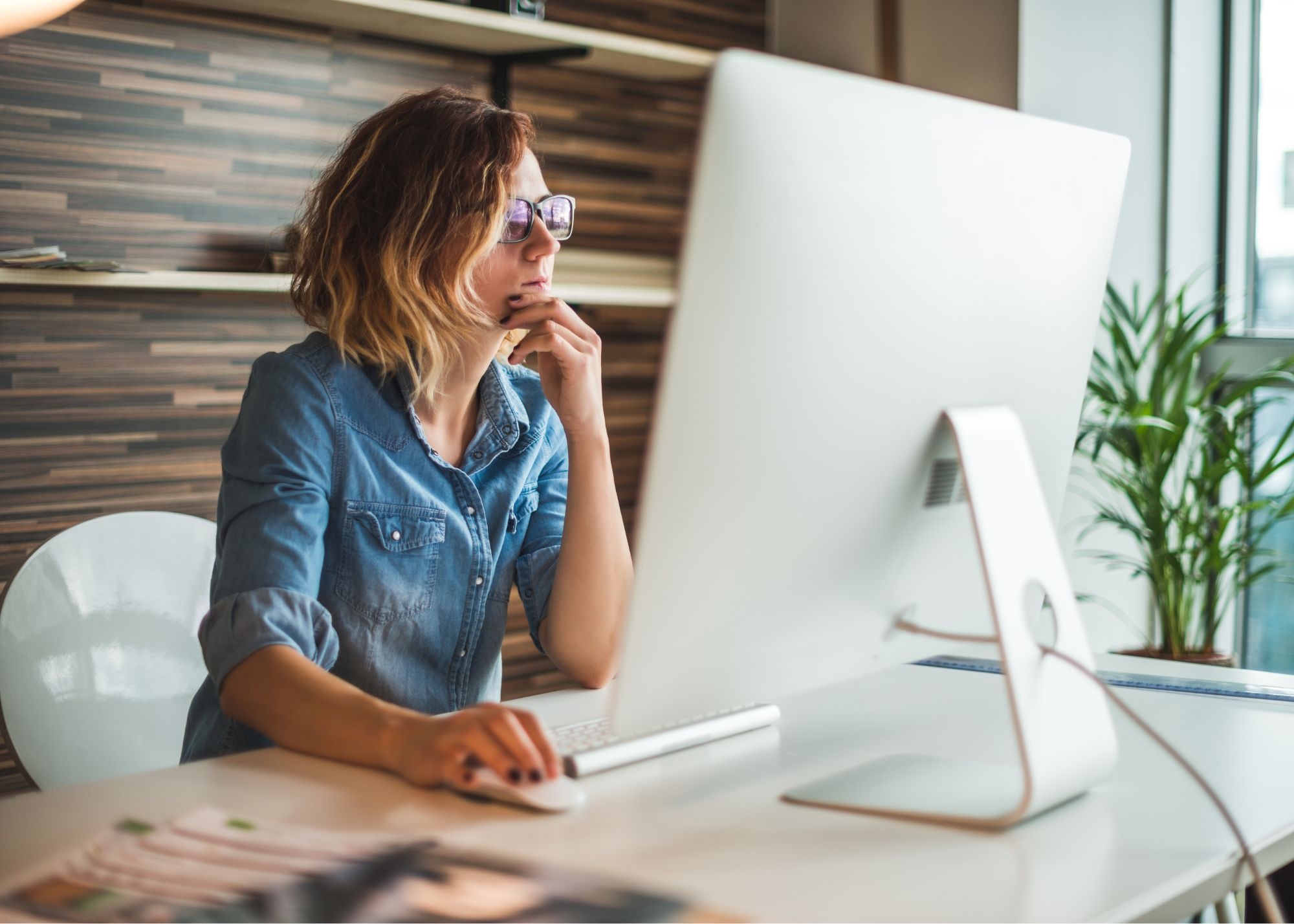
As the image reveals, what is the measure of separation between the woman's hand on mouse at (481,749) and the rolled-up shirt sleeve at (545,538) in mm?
460

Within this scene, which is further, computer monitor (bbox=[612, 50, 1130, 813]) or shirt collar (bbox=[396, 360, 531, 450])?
shirt collar (bbox=[396, 360, 531, 450])

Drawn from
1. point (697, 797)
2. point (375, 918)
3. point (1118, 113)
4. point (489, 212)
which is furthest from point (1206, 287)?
point (375, 918)

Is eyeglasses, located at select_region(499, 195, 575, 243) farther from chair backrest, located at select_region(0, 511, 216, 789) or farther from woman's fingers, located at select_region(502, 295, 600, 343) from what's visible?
chair backrest, located at select_region(0, 511, 216, 789)

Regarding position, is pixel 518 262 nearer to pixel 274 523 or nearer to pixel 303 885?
pixel 274 523

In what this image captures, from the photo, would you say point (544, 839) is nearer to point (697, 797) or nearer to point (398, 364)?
point (697, 797)

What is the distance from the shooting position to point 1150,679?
1.48 metres

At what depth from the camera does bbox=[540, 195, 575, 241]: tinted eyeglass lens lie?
1495 mm

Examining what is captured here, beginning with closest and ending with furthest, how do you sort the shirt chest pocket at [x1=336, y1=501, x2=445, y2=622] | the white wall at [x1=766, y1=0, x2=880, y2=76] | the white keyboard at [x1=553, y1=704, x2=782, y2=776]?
the white keyboard at [x1=553, y1=704, x2=782, y2=776] → the shirt chest pocket at [x1=336, y1=501, x2=445, y2=622] → the white wall at [x1=766, y1=0, x2=880, y2=76]

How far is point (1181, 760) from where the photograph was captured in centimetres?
94

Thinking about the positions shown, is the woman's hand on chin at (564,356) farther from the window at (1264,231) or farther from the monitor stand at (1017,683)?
the window at (1264,231)

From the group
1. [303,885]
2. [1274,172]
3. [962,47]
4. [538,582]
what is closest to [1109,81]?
[962,47]

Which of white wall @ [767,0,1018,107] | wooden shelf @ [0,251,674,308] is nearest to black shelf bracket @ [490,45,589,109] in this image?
wooden shelf @ [0,251,674,308]

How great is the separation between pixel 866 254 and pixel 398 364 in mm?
700

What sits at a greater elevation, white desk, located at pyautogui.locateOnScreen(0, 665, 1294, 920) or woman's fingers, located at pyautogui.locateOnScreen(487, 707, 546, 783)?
woman's fingers, located at pyautogui.locateOnScreen(487, 707, 546, 783)
